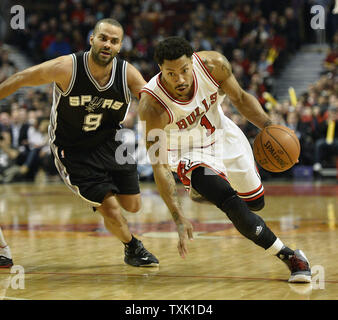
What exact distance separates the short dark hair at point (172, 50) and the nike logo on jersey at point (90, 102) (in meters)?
0.82

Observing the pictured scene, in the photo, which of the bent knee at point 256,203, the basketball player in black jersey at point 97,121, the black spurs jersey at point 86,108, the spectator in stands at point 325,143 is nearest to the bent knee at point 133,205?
the basketball player in black jersey at point 97,121

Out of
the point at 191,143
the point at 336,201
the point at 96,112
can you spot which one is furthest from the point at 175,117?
the point at 336,201

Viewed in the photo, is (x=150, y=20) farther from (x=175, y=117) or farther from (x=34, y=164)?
(x=175, y=117)

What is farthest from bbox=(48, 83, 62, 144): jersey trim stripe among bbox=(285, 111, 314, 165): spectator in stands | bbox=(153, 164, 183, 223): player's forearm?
bbox=(285, 111, 314, 165): spectator in stands

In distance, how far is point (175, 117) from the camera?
4410 millimetres

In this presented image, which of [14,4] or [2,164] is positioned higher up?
[14,4]

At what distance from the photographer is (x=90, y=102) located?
4746 mm

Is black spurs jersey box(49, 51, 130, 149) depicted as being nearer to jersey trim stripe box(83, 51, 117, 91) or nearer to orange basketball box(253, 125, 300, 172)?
jersey trim stripe box(83, 51, 117, 91)

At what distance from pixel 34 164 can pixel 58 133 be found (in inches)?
357

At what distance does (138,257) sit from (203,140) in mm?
1024

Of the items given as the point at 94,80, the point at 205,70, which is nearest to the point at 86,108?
the point at 94,80

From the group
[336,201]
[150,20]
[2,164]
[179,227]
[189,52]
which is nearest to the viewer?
[179,227]

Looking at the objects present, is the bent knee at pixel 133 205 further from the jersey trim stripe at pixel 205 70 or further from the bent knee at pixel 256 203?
the jersey trim stripe at pixel 205 70

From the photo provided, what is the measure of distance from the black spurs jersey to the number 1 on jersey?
0.64 metres
